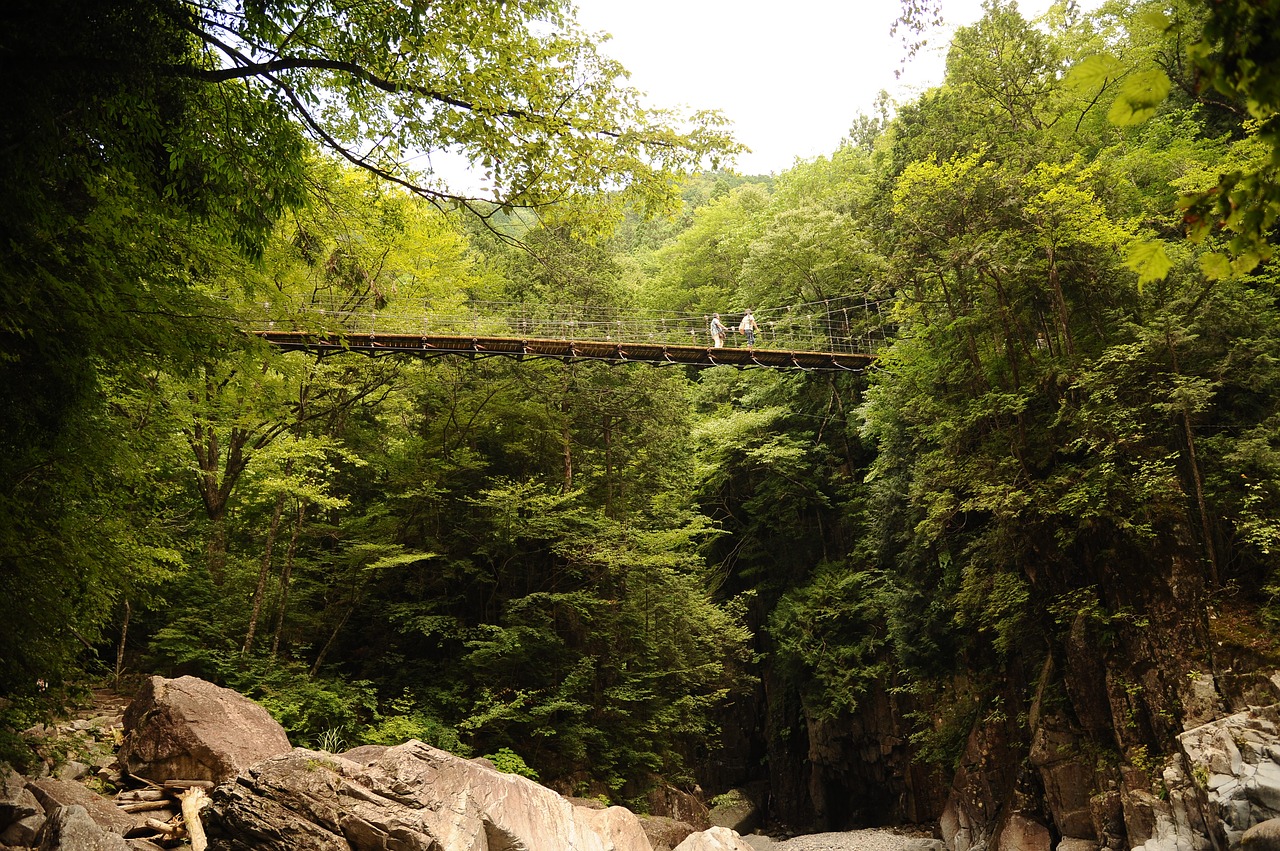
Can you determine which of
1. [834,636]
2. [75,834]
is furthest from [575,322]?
[75,834]

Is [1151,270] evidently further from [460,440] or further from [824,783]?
[824,783]

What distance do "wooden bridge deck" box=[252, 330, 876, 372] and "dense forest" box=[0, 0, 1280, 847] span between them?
85 centimetres

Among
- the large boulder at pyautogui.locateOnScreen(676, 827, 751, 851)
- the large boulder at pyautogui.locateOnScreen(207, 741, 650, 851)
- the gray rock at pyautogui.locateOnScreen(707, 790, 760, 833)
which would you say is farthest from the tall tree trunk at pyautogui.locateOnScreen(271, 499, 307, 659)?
the gray rock at pyautogui.locateOnScreen(707, 790, 760, 833)

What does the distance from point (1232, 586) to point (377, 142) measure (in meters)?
9.44

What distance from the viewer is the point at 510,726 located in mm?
11000

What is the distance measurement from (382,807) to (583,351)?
743cm

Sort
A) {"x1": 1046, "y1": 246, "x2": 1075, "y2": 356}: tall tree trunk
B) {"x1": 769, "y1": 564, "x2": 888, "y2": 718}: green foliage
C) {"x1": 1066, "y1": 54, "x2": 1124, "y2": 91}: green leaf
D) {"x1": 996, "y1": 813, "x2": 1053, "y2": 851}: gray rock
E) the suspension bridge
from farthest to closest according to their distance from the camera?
{"x1": 769, "y1": 564, "x2": 888, "y2": 718}: green foliage → the suspension bridge → {"x1": 1046, "y1": 246, "x2": 1075, "y2": 356}: tall tree trunk → {"x1": 996, "y1": 813, "x2": 1053, "y2": 851}: gray rock → {"x1": 1066, "y1": 54, "x2": 1124, "y2": 91}: green leaf

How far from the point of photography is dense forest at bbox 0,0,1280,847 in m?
3.43

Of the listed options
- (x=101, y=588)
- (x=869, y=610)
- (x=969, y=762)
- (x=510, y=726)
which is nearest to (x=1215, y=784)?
(x=969, y=762)

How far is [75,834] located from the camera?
457 centimetres

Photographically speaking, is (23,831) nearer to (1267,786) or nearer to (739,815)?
(1267,786)

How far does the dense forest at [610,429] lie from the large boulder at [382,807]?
155cm

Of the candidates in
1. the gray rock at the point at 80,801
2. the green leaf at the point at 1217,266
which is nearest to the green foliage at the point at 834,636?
the gray rock at the point at 80,801

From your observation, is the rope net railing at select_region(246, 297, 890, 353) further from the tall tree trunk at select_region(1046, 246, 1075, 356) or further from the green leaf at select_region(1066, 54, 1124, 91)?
the green leaf at select_region(1066, 54, 1124, 91)
